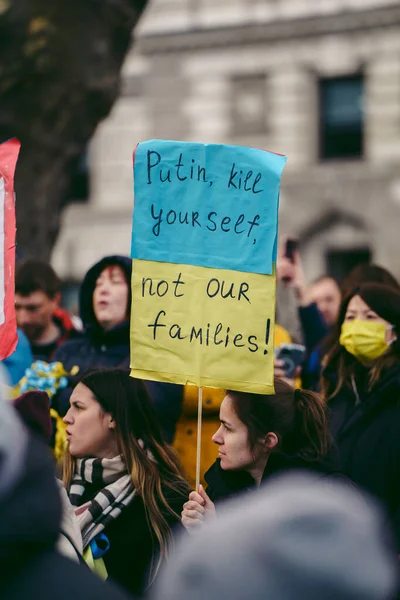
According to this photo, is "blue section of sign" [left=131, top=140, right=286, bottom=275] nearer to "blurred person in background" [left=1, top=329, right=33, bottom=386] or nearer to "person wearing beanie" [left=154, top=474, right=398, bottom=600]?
"blurred person in background" [left=1, top=329, right=33, bottom=386]

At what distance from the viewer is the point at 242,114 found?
64.4 feet

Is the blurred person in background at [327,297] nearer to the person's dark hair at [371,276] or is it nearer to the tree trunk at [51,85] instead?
the person's dark hair at [371,276]

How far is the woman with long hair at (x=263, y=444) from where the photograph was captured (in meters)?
3.59

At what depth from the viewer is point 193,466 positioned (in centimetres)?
499

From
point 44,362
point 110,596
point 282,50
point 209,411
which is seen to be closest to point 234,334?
point 209,411

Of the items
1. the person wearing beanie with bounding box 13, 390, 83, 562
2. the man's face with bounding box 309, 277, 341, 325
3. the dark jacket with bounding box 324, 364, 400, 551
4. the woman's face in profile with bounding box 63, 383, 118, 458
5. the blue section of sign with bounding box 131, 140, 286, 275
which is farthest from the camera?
the man's face with bounding box 309, 277, 341, 325

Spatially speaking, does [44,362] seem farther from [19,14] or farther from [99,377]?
[19,14]

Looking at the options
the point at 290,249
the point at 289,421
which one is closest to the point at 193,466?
the point at 289,421

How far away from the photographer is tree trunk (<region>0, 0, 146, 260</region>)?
849 centimetres

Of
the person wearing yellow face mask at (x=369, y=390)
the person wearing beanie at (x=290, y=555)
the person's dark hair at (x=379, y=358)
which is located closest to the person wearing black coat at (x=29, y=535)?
the person wearing beanie at (x=290, y=555)

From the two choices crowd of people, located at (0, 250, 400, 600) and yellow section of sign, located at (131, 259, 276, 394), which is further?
yellow section of sign, located at (131, 259, 276, 394)

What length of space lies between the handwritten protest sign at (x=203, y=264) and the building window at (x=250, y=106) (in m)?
15.6

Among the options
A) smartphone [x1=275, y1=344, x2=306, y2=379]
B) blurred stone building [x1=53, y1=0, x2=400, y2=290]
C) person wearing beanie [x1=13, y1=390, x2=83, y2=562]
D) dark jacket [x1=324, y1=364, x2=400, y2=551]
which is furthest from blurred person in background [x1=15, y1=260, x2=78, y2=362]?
blurred stone building [x1=53, y1=0, x2=400, y2=290]

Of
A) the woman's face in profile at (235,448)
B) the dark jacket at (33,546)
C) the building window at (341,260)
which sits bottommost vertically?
the building window at (341,260)
